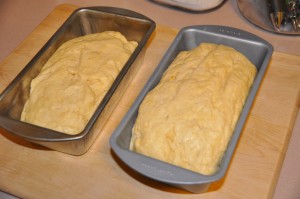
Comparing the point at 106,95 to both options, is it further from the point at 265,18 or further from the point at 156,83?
the point at 265,18

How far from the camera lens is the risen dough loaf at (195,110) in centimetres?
92

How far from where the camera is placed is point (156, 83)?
109 cm

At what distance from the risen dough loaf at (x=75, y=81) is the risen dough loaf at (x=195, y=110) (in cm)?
16

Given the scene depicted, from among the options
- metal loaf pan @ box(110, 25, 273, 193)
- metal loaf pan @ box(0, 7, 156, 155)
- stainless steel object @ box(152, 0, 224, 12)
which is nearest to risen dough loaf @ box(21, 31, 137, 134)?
metal loaf pan @ box(0, 7, 156, 155)

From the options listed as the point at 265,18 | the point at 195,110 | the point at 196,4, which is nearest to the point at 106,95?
the point at 195,110

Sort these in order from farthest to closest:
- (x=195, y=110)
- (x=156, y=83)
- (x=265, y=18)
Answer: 1. (x=265, y=18)
2. (x=156, y=83)
3. (x=195, y=110)

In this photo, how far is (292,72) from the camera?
1.17 metres

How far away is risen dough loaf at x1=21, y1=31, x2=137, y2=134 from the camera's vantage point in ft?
3.39

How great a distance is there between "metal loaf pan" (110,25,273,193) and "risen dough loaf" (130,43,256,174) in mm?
26

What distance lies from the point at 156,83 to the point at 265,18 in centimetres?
60

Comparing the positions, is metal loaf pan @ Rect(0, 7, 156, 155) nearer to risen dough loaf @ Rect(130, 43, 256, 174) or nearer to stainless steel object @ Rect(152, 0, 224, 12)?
risen dough loaf @ Rect(130, 43, 256, 174)

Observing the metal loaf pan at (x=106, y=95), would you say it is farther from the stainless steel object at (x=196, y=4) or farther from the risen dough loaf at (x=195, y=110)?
the stainless steel object at (x=196, y=4)

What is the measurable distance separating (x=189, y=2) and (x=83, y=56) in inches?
19.8

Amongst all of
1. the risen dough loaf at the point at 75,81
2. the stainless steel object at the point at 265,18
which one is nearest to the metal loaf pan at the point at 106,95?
the risen dough loaf at the point at 75,81
